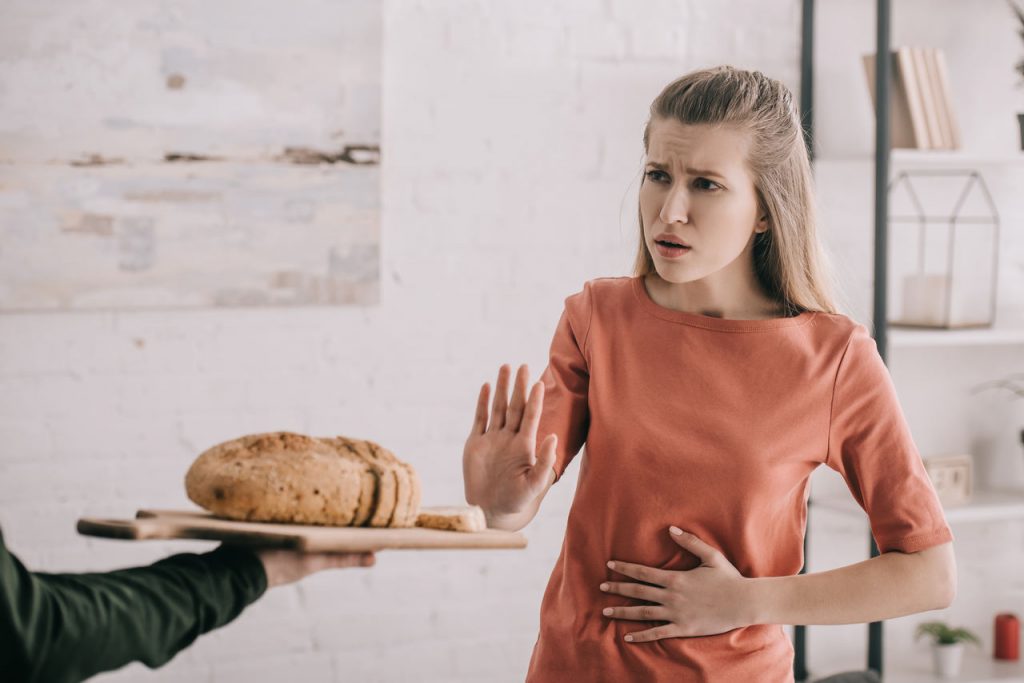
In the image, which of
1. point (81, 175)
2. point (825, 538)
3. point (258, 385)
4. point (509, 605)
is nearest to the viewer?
point (81, 175)

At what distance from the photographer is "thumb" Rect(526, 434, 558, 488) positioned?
1.33 meters

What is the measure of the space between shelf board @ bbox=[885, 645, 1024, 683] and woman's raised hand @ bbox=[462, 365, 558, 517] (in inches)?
76.7

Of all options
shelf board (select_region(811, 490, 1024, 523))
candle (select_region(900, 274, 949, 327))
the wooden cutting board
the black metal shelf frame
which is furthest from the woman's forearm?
candle (select_region(900, 274, 949, 327))

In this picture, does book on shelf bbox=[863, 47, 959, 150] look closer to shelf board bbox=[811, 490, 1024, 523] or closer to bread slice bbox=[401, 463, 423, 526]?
shelf board bbox=[811, 490, 1024, 523]

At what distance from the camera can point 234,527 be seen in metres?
0.93

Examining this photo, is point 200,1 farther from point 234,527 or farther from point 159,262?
Answer: point 234,527

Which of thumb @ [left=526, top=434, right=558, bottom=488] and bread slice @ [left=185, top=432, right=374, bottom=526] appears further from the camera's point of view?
thumb @ [left=526, top=434, right=558, bottom=488]

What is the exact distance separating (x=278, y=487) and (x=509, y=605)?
1.88m

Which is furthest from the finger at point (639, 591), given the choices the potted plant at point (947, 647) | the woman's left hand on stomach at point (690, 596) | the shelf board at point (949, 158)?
the potted plant at point (947, 647)

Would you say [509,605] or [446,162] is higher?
[446,162]

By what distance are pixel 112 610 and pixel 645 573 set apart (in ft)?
2.16

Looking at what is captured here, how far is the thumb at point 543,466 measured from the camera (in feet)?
4.38

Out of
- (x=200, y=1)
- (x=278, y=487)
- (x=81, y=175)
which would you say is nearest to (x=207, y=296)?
(x=81, y=175)

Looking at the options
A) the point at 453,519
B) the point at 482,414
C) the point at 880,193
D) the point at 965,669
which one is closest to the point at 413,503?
the point at 453,519
